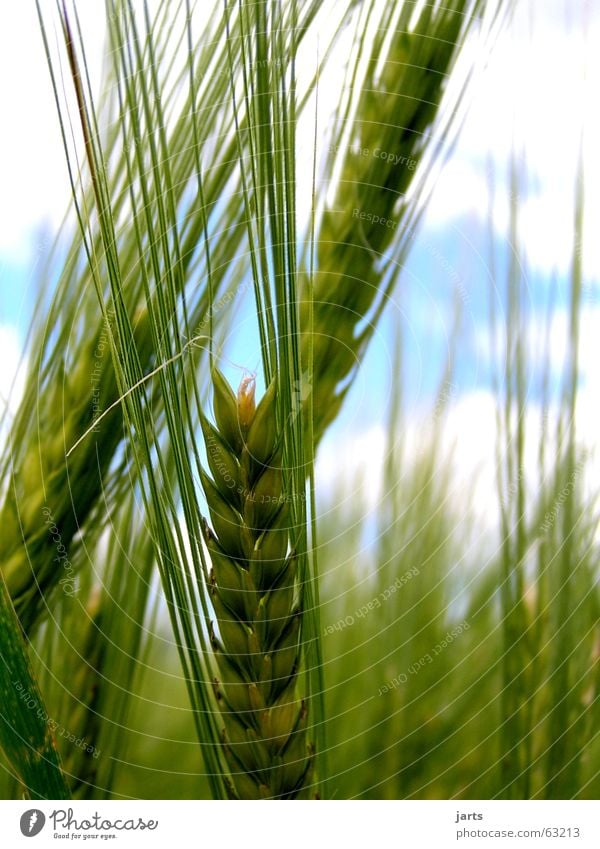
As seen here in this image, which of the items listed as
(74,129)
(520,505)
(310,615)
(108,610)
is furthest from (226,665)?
(74,129)

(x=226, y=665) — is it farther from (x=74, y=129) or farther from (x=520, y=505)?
(x=74, y=129)

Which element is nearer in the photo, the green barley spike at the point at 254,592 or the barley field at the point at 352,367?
the green barley spike at the point at 254,592
